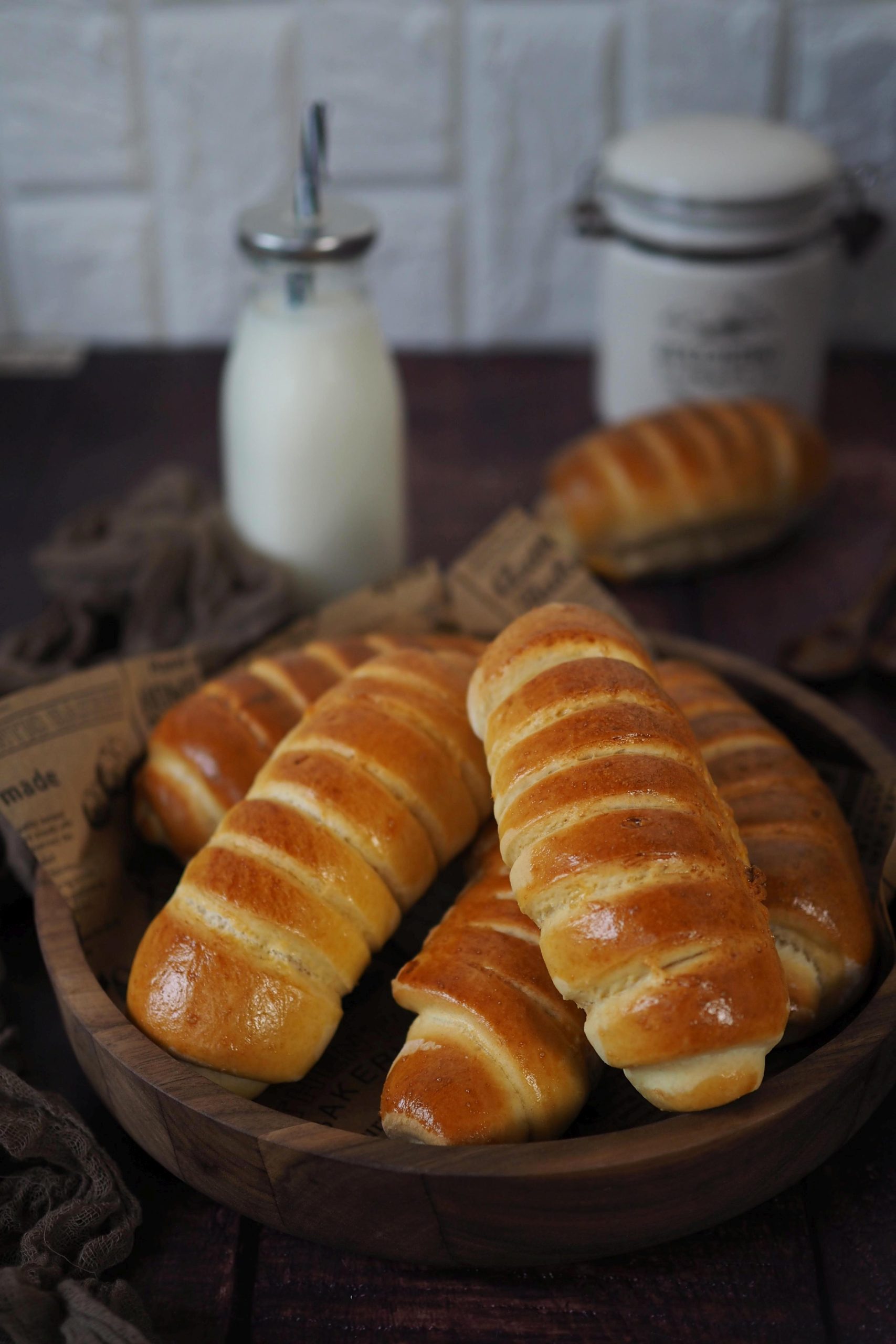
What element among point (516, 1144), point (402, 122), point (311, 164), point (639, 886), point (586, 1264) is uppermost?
point (311, 164)

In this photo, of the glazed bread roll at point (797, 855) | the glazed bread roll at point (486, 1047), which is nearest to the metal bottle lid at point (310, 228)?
the glazed bread roll at point (797, 855)

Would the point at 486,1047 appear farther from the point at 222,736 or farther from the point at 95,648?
the point at 95,648

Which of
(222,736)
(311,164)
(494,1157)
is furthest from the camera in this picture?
(311,164)

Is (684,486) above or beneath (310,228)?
beneath

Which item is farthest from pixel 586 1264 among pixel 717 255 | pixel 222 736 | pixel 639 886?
pixel 717 255

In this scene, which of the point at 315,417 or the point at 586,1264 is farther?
the point at 315,417
